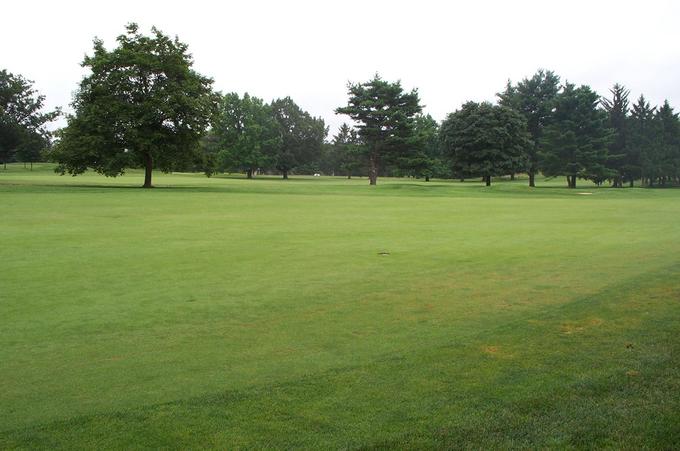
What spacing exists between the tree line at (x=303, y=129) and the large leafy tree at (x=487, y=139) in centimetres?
13

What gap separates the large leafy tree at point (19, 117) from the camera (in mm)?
51406

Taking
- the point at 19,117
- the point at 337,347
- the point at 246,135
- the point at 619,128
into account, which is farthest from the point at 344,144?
the point at 337,347

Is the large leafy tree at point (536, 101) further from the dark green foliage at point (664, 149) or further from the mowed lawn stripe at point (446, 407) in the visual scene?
the mowed lawn stripe at point (446, 407)

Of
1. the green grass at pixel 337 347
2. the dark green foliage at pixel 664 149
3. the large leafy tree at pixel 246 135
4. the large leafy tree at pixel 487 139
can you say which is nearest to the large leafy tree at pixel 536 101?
the large leafy tree at pixel 487 139

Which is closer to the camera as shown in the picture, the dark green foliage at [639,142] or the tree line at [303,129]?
the tree line at [303,129]

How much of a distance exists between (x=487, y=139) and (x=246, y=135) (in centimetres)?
4166

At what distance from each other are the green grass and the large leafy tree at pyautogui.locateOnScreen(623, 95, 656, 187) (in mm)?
77357

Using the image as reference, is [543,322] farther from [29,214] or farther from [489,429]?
[29,214]

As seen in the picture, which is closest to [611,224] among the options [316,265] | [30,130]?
[316,265]

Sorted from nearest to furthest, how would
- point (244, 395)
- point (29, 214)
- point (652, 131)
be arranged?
point (244, 395) < point (29, 214) < point (652, 131)

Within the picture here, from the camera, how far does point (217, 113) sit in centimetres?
4547

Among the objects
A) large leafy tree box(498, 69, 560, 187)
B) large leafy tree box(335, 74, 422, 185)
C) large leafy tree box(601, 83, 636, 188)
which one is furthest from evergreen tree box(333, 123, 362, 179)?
large leafy tree box(601, 83, 636, 188)

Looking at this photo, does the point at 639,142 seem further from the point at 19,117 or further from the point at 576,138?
the point at 19,117

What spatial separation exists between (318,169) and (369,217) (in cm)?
10631
